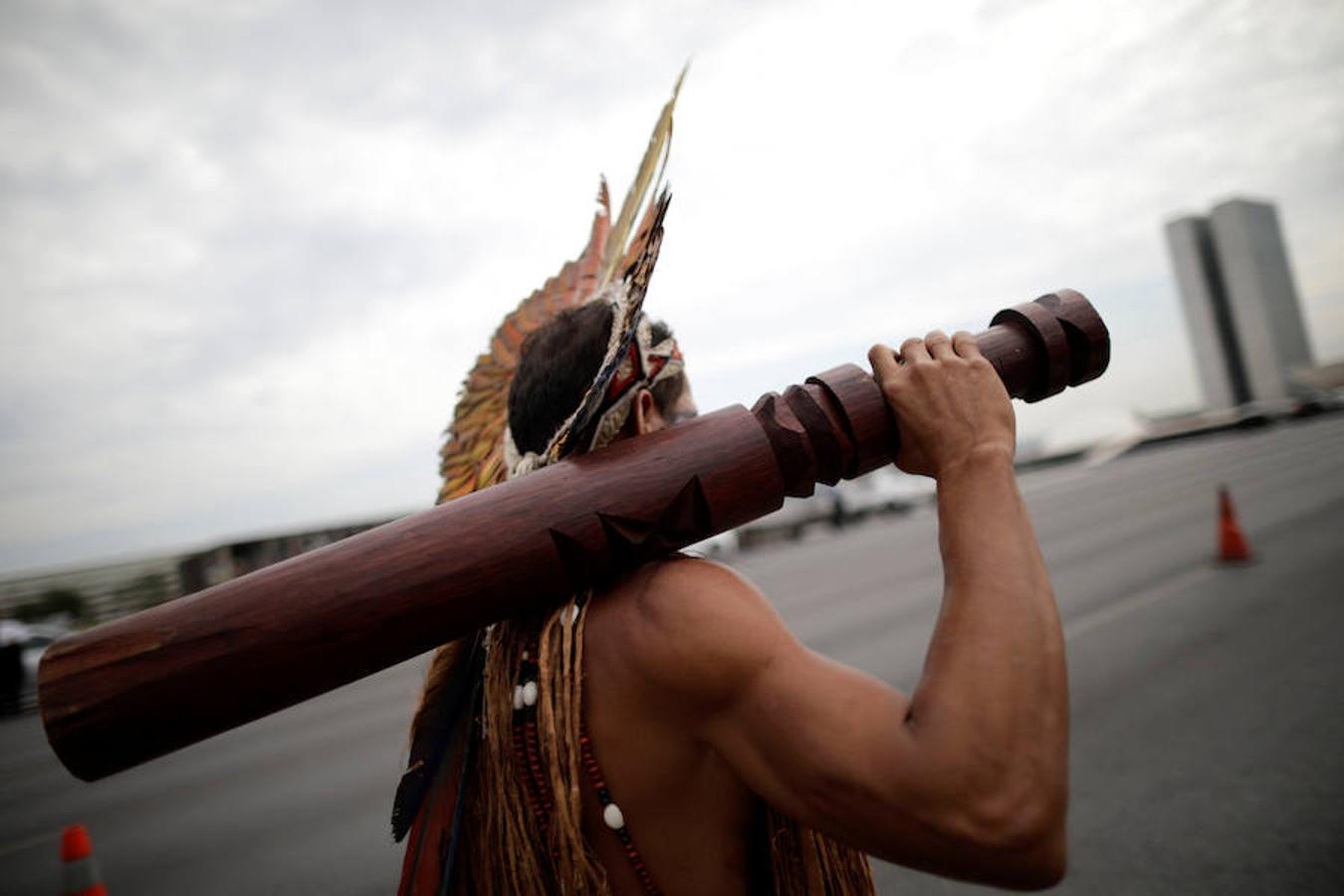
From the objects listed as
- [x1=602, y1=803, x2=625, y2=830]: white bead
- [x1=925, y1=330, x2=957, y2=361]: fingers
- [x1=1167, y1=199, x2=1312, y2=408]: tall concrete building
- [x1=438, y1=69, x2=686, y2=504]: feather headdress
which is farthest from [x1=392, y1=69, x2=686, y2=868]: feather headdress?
[x1=1167, y1=199, x2=1312, y2=408]: tall concrete building

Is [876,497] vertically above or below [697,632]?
below

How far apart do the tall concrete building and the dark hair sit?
219 ft

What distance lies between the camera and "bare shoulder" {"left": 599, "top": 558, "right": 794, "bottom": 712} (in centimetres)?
100

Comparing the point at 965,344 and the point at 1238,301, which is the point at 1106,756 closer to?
the point at 965,344

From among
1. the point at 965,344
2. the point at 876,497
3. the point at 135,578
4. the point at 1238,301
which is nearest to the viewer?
the point at 965,344

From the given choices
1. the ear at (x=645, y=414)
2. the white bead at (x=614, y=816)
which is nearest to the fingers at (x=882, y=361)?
the ear at (x=645, y=414)

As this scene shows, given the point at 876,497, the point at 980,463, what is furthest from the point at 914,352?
the point at 876,497

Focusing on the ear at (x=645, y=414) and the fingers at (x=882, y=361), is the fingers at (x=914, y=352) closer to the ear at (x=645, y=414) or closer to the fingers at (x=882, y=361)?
the fingers at (x=882, y=361)

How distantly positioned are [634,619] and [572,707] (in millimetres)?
179

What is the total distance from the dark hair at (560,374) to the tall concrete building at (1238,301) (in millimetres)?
66858

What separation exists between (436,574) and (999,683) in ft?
2.35

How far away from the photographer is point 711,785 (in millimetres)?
1176

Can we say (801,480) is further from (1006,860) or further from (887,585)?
(887,585)

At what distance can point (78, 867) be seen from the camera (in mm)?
3209
